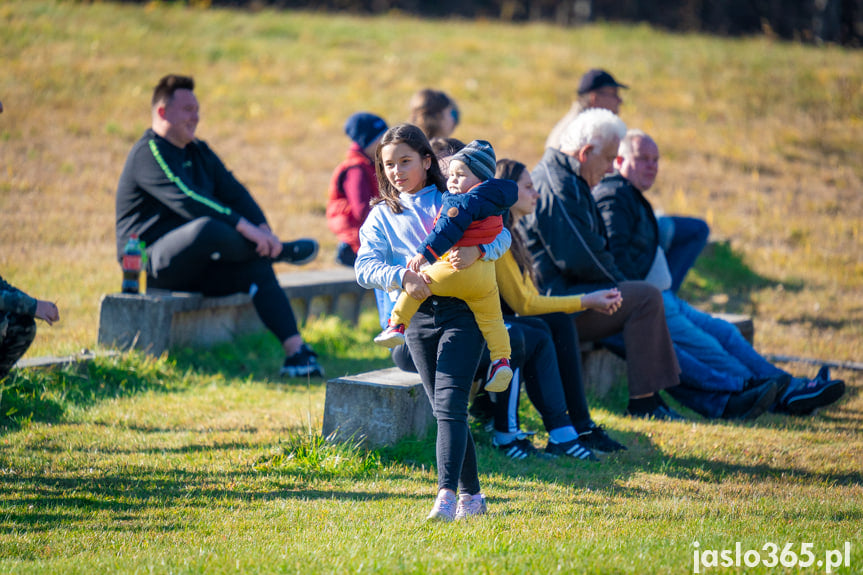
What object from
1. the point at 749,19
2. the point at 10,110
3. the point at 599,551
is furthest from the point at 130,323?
the point at 749,19

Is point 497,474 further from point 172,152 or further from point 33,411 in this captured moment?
point 172,152

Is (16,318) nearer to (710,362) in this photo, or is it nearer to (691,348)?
(691,348)

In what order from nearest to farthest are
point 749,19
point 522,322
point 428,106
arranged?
point 522,322 → point 428,106 → point 749,19

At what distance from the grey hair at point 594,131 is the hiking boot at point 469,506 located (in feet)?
8.02

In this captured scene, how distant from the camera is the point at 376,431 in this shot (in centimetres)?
483

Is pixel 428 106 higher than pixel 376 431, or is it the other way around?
pixel 428 106

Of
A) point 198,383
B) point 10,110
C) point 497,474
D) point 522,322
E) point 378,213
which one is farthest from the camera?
point 10,110

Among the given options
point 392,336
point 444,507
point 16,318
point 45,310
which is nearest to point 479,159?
point 392,336

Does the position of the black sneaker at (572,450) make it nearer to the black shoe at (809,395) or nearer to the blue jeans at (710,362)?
the blue jeans at (710,362)

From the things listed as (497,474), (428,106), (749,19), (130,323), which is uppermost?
(749,19)

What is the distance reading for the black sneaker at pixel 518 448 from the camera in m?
4.97

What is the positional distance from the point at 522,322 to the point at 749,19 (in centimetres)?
2563

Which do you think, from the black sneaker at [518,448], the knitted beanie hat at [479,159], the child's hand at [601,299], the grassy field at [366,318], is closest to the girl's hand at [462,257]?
the knitted beanie hat at [479,159]

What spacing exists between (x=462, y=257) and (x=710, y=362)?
3.05 m
